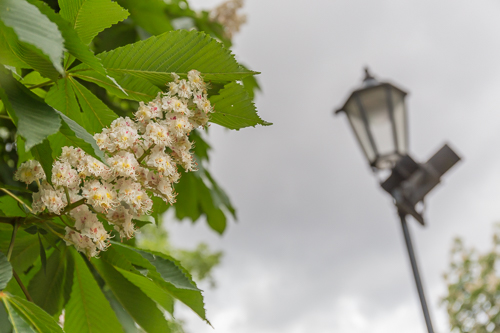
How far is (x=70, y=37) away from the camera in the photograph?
0.75 metres

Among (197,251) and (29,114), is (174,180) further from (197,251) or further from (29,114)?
(197,251)

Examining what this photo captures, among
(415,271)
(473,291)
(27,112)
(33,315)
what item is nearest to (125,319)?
(33,315)

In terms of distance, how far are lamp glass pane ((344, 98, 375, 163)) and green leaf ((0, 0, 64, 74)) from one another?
2.86 metres

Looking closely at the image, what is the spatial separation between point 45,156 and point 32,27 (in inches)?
13.4

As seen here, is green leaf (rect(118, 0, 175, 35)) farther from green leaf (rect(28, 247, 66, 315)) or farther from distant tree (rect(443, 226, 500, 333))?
distant tree (rect(443, 226, 500, 333))

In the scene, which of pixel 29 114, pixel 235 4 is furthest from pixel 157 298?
pixel 235 4

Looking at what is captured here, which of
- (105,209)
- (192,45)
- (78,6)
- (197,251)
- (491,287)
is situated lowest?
(105,209)

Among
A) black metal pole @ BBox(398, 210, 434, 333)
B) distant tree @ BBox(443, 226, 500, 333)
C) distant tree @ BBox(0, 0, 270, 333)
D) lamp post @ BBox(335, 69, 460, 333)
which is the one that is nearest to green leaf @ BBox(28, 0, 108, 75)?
distant tree @ BBox(0, 0, 270, 333)

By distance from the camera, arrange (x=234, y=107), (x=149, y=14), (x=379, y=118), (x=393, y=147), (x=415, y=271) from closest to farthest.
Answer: (x=234, y=107)
(x=149, y=14)
(x=415, y=271)
(x=393, y=147)
(x=379, y=118)

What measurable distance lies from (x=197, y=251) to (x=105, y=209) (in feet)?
49.8

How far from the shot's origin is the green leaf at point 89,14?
922 mm

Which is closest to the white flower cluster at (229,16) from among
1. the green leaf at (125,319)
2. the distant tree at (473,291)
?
the green leaf at (125,319)

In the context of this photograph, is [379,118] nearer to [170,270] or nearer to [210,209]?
[210,209]

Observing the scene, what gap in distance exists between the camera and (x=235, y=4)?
11.4 feet
